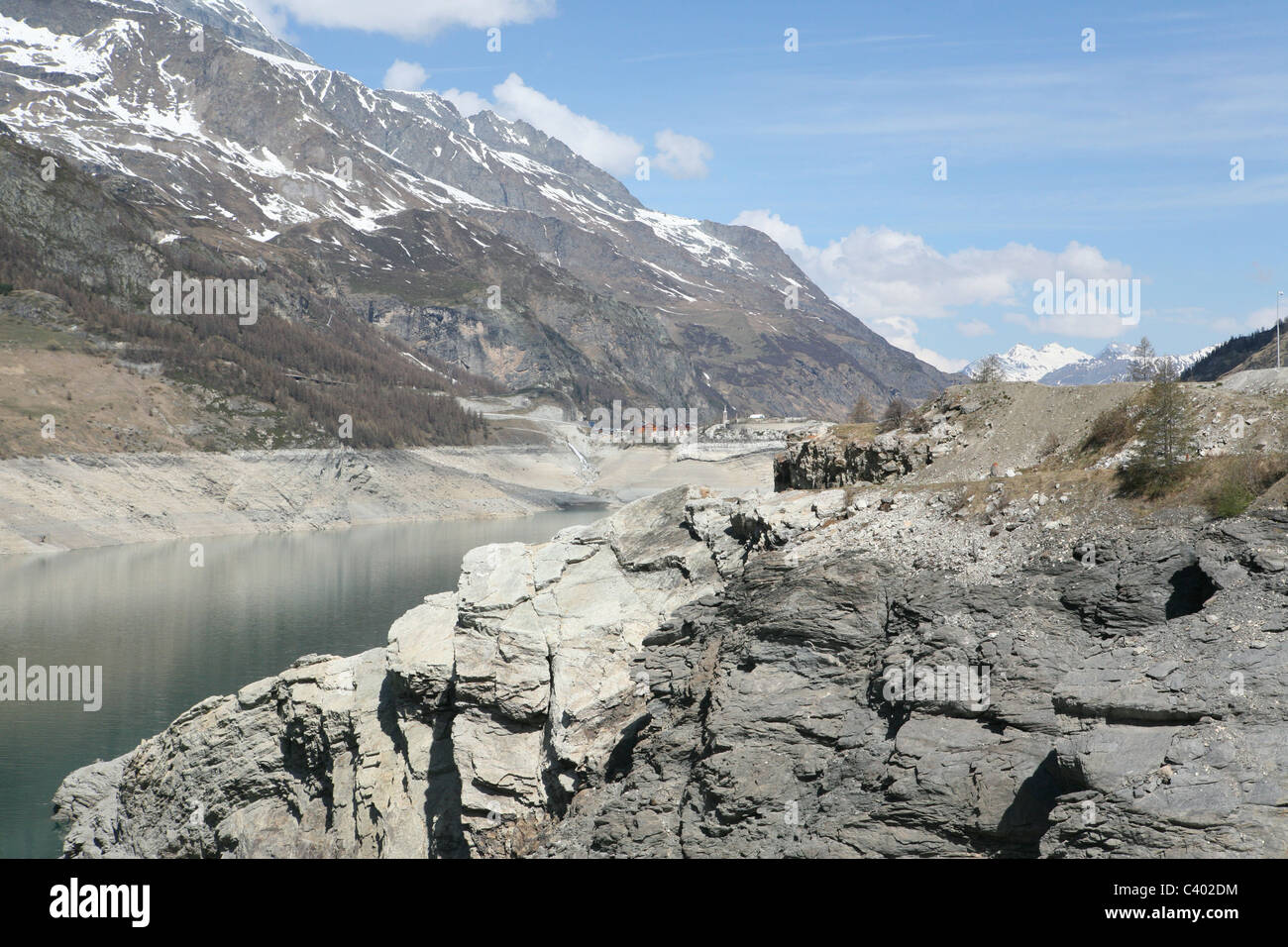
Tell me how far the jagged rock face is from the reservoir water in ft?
20.4

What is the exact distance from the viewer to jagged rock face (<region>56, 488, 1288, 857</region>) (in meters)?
12.2

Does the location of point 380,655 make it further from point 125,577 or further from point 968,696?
point 125,577

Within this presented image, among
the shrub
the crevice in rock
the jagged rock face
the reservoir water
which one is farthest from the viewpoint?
the reservoir water

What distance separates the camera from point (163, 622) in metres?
55.6

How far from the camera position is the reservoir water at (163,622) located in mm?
33875

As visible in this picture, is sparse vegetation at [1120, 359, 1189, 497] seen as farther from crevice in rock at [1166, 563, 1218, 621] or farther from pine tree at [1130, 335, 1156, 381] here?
pine tree at [1130, 335, 1156, 381]

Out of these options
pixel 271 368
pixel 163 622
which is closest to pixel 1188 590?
Answer: pixel 163 622

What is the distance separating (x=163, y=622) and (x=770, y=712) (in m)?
49.3

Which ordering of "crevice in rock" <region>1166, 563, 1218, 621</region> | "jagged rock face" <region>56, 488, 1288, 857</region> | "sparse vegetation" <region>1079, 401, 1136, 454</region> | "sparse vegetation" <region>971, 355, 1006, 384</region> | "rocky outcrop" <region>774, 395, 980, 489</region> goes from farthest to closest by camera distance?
"sparse vegetation" <region>971, 355, 1006, 384</region> < "rocky outcrop" <region>774, 395, 980, 489</region> < "sparse vegetation" <region>1079, 401, 1136, 454</region> < "crevice in rock" <region>1166, 563, 1218, 621</region> < "jagged rock face" <region>56, 488, 1288, 857</region>

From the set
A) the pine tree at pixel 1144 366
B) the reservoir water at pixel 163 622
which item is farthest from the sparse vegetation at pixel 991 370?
the reservoir water at pixel 163 622

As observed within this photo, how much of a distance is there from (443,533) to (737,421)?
96.2 metres

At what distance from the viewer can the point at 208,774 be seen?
1094 inches

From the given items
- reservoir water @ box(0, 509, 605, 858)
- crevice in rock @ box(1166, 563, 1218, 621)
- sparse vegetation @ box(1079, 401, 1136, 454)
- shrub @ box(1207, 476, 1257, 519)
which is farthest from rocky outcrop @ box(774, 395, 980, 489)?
reservoir water @ box(0, 509, 605, 858)

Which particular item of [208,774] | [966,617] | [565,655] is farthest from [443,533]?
[966,617]
